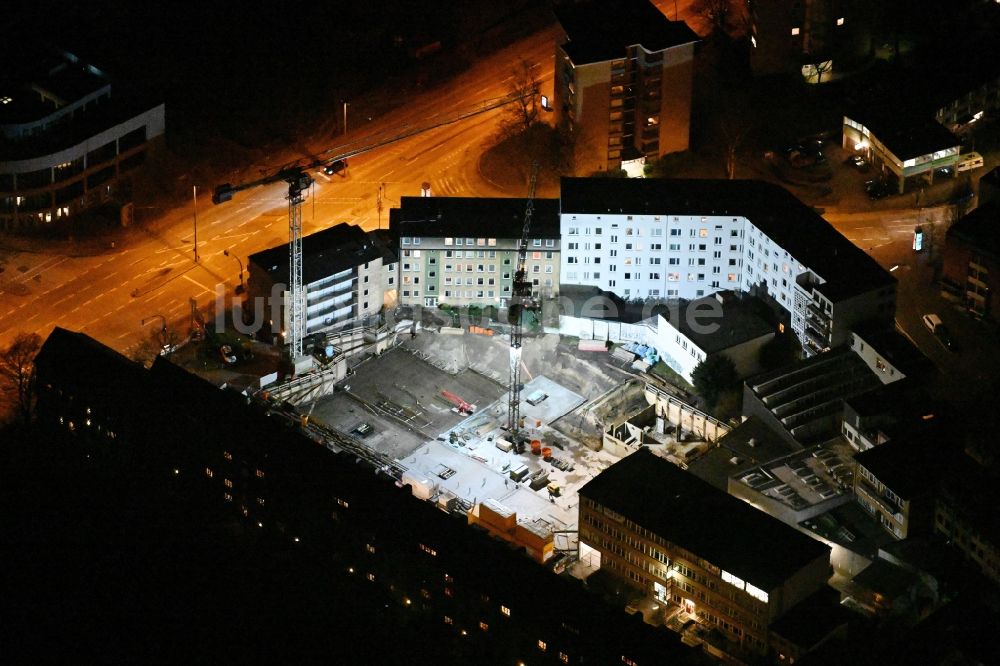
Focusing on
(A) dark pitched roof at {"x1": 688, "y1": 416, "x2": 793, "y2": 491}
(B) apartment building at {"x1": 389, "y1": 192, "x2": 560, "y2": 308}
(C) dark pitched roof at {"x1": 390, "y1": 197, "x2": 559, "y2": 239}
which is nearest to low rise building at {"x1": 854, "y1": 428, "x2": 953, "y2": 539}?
(A) dark pitched roof at {"x1": 688, "y1": 416, "x2": 793, "y2": 491}

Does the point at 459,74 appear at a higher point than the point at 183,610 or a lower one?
higher

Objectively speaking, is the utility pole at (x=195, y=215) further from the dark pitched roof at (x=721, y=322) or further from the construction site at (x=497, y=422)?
the dark pitched roof at (x=721, y=322)

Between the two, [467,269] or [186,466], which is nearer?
[186,466]

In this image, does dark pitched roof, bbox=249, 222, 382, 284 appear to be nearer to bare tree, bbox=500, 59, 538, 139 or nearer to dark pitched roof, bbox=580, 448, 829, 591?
bare tree, bbox=500, 59, 538, 139

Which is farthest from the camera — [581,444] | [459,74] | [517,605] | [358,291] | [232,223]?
[459,74]

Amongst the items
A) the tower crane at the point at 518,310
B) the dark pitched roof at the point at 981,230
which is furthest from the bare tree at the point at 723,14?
the dark pitched roof at the point at 981,230

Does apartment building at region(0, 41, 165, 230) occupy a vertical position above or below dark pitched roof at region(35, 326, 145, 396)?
above

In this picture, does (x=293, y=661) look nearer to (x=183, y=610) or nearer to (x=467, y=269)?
(x=183, y=610)

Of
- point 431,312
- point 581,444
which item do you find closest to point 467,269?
point 431,312
